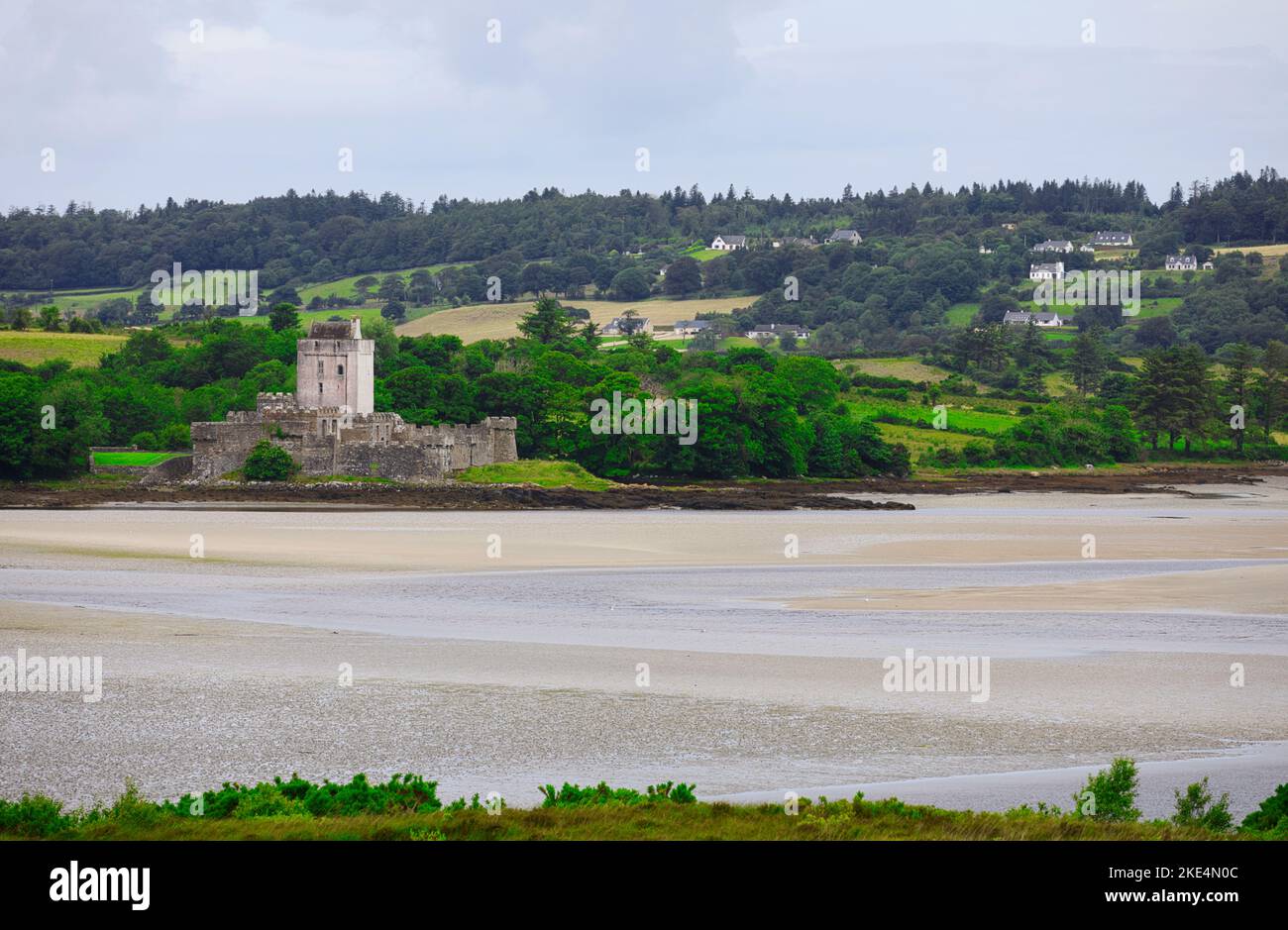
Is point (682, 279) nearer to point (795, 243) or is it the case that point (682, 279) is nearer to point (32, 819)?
point (795, 243)

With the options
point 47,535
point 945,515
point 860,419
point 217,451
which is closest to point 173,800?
point 47,535

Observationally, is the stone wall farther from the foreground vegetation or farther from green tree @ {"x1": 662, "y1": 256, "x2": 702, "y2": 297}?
green tree @ {"x1": 662, "y1": 256, "x2": 702, "y2": 297}

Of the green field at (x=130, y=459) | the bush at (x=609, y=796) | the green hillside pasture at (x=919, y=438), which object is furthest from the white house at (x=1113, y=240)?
the bush at (x=609, y=796)

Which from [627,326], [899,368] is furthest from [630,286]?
[899,368]

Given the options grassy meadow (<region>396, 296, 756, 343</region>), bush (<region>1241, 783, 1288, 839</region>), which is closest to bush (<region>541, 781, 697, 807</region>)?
bush (<region>1241, 783, 1288, 839</region>)

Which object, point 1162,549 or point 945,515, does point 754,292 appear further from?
point 1162,549

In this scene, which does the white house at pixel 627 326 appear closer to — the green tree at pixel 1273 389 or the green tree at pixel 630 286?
the green tree at pixel 630 286
